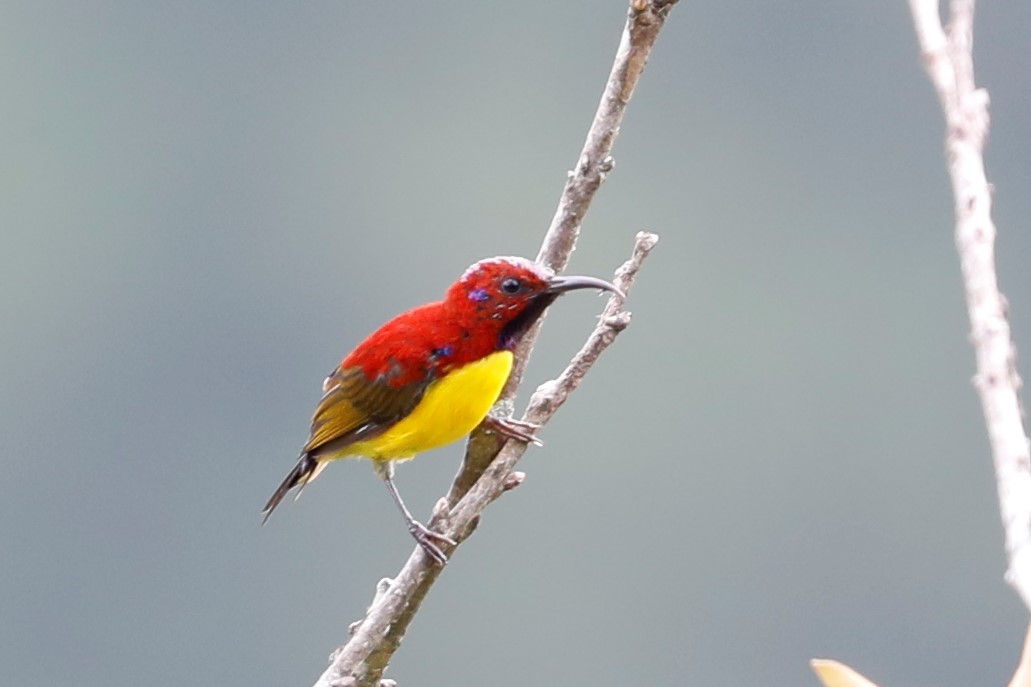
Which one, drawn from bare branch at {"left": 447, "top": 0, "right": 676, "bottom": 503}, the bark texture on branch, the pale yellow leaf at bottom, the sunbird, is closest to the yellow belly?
the sunbird

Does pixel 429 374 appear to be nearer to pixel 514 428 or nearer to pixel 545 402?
pixel 514 428

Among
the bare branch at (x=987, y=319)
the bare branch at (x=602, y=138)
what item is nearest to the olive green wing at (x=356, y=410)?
the bare branch at (x=602, y=138)

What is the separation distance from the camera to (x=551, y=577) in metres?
38.4

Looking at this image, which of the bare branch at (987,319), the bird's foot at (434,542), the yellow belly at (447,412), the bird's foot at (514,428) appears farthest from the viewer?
the yellow belly at (447,412)

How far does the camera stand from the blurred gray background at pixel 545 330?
122 ft

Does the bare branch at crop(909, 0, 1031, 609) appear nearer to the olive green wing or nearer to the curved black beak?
the curved black beak

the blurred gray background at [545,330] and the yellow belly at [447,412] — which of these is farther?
the blurred gray background at [545,330]

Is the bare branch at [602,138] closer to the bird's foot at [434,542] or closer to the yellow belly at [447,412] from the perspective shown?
the bird's foot at [434,542]

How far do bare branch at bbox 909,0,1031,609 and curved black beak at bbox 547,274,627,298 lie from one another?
1.24 metres

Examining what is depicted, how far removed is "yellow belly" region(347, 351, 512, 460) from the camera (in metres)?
3.12

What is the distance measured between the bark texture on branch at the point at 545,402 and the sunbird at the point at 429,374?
0.91ft

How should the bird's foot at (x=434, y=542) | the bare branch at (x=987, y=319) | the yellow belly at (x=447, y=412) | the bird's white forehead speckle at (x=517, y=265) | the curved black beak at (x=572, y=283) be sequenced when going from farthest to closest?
the yellow belly at (x=447, y=412)
the bird's white forehead speckle at (x=517, y=265)
the curved black beak at (x=572, y=283)
the bird's foot at (x=434, y=542)
the bare branch at (x=987, y=319)

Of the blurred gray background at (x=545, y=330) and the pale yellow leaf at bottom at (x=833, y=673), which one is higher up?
the blurred gray background at (x=545, y=330)

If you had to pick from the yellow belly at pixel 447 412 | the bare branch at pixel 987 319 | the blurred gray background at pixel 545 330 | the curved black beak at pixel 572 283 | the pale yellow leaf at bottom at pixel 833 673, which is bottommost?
the pale yellow leaf at bottom at pixel 833 673
